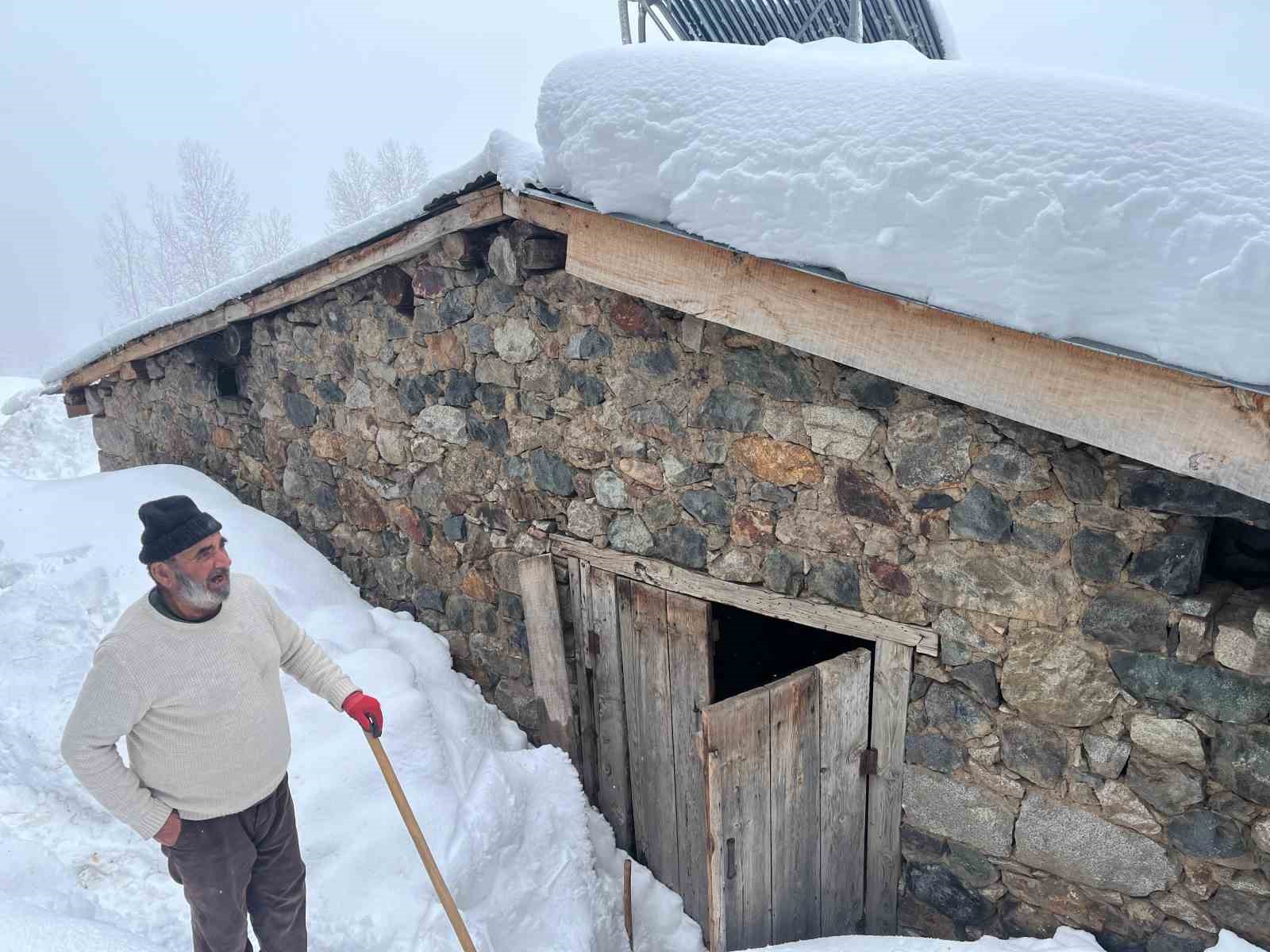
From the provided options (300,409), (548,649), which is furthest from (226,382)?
(548,649)

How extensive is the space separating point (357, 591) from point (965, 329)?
3352 mm

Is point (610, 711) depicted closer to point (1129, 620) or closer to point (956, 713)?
point (956, 713)

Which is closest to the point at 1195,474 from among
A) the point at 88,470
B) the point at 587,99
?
the point at 587,99

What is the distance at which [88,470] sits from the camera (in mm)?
11578

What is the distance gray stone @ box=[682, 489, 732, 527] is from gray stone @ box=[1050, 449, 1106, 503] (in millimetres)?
1056

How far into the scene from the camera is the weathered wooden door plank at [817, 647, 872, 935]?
2721 mm

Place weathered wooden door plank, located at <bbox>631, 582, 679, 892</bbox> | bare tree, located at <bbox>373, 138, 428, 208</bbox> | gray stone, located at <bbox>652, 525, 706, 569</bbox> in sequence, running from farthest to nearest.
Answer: bare tree, located at <bbox>373, 138, 428, 208</bbox> → weathered wooden door plank, located at <bbox>631, 582, 679, 892</bbox> → gray stone, located at <bbox>652, 525, 706, 569</bbox>

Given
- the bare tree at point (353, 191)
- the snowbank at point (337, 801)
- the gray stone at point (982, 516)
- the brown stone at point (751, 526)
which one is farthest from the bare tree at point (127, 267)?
the gray stone at point (982, 516)

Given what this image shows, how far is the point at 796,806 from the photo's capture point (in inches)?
112

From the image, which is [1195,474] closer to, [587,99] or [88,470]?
[587,99]

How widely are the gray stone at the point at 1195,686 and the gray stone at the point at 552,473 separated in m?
1.98

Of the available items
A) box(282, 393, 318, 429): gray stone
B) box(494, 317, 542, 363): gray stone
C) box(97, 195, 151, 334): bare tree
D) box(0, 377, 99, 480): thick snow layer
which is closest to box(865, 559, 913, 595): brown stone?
box(494, 317, 542, 363): gray stone

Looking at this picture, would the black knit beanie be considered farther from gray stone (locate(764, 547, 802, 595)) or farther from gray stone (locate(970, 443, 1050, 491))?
gray stone (locate(970, 443, 1050, 491))

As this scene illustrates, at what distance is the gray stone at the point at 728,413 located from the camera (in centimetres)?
264
